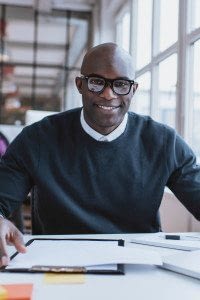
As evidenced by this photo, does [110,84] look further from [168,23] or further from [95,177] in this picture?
[168,23]

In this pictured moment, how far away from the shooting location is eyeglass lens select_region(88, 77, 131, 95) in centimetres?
138

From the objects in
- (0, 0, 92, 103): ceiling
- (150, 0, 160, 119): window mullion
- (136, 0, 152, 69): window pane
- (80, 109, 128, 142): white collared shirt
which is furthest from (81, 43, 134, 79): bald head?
(0, 0, 92, 103): ceiling

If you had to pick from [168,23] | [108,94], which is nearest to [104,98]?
[108,94]

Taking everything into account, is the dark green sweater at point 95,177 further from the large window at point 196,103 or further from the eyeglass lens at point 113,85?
the large window at point 196,103

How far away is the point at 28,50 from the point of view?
6.37 metres

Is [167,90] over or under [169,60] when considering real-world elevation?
under

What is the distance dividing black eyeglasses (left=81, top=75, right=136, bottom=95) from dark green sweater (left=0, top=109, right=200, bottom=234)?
172 millimetres

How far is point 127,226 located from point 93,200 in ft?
0.52

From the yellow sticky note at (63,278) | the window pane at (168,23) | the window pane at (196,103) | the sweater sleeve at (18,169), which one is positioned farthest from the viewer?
the window pane at (168,23)

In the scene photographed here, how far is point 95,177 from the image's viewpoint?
141cm

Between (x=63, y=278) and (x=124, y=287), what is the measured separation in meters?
0.12

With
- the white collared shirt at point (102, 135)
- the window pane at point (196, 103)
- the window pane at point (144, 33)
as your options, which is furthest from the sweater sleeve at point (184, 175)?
the window pane at point (144, 33)

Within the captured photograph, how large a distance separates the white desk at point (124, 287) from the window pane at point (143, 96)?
274 cm

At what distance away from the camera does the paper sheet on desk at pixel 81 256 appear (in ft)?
2.73
